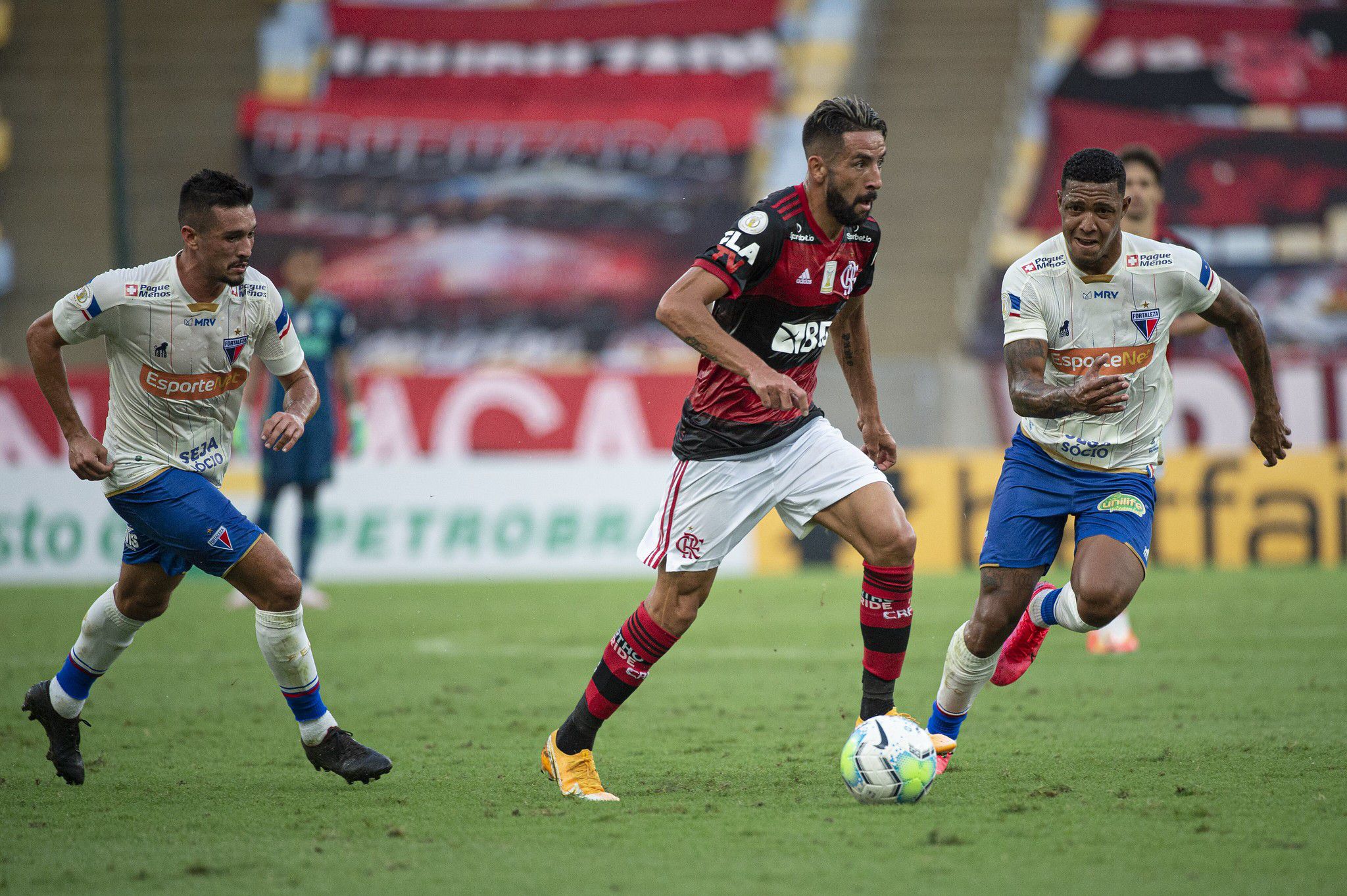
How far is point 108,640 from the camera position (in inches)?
235

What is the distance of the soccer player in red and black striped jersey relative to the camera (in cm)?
535

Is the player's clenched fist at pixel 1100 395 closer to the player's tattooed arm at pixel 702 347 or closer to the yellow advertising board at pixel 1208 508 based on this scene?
the player's tattooed arm at pixel 702 347

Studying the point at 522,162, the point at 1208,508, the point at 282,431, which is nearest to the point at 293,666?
the point at 282,431

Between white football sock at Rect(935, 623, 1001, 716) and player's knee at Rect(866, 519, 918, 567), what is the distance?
0.37 metres

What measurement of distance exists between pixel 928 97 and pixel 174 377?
2314cm

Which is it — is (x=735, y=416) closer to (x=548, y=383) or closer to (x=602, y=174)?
(x=548, y=383)

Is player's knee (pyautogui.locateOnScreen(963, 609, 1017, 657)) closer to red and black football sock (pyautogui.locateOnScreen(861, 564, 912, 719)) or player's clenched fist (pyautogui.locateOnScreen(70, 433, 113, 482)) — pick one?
red and black football sock (pyautogui.locateOnScreen(861, 564, 912, 719))

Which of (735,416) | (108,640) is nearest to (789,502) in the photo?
(735,416)

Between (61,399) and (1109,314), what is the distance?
3899mm

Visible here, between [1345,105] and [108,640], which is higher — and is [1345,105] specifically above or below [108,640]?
above

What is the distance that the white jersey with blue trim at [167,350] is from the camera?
5.62 m

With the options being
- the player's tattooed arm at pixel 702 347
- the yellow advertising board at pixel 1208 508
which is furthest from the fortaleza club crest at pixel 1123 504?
the yellow advertising board at pixel 1208 508

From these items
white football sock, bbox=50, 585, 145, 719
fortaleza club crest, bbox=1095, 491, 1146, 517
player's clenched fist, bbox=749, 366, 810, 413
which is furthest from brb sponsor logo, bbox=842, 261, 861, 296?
white football sock, bbox=50, 585, 145, 719

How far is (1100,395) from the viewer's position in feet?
16.4
